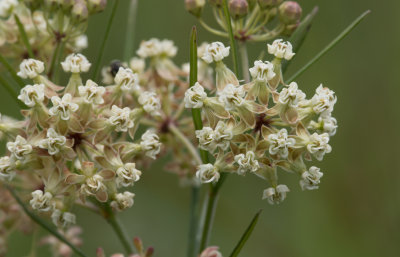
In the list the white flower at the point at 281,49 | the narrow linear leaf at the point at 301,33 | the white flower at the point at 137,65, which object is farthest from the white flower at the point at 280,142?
the white flower at the point at 137,65

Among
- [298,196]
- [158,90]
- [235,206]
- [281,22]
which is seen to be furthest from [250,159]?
[235,206]

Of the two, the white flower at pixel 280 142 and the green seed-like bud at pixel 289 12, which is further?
the green seed-like bud at pixel 289 12

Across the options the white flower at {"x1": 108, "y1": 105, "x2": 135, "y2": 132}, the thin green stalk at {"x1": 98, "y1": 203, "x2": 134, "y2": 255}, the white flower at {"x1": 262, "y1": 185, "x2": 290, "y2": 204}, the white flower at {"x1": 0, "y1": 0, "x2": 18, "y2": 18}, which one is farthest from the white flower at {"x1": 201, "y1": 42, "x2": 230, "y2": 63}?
the white flower at {"x1": 0, "y1": 0, "x2": 18, "y2": 18}

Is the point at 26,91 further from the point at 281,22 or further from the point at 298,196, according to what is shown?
the point at 298,196

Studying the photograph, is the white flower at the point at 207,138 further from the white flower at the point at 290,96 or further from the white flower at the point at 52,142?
the white flower at the point at 52,142

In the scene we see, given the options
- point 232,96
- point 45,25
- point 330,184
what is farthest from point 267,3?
point 330,184
